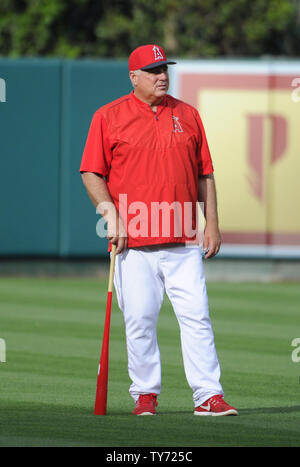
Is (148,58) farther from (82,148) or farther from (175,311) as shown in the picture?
(82,148)

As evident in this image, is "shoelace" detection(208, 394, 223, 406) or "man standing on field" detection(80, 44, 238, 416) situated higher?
"man standing on field" detection(80, 44, 238, 416)

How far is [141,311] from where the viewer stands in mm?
6684

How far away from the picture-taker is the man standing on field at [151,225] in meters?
6.66

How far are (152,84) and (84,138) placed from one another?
10559 millimetres

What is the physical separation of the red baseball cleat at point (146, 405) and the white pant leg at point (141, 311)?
0.11 ft

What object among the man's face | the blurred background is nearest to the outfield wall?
the blurred background

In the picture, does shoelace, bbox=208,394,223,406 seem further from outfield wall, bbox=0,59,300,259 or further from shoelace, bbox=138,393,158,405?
outfield wall, bbox=0,59,300,259

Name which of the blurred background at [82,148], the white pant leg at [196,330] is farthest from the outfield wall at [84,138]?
the white pant leg at [196,330]

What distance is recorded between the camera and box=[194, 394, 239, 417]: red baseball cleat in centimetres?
658

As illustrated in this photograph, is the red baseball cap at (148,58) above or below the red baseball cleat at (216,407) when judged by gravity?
above

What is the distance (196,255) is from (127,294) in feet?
1.55

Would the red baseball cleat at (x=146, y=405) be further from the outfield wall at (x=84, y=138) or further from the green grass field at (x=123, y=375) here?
the outfield wall at (x=84, y=138)

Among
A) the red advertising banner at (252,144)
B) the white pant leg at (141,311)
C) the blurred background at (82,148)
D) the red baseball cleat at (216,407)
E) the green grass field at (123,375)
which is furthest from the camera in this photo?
the red advertising banner at (252,144)

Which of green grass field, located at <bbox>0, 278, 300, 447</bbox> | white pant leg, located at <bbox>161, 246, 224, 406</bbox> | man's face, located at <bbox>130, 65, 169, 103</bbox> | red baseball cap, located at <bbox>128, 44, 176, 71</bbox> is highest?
red baseball cap, located at <bbox>128, 44, 176, 71</bbox>
